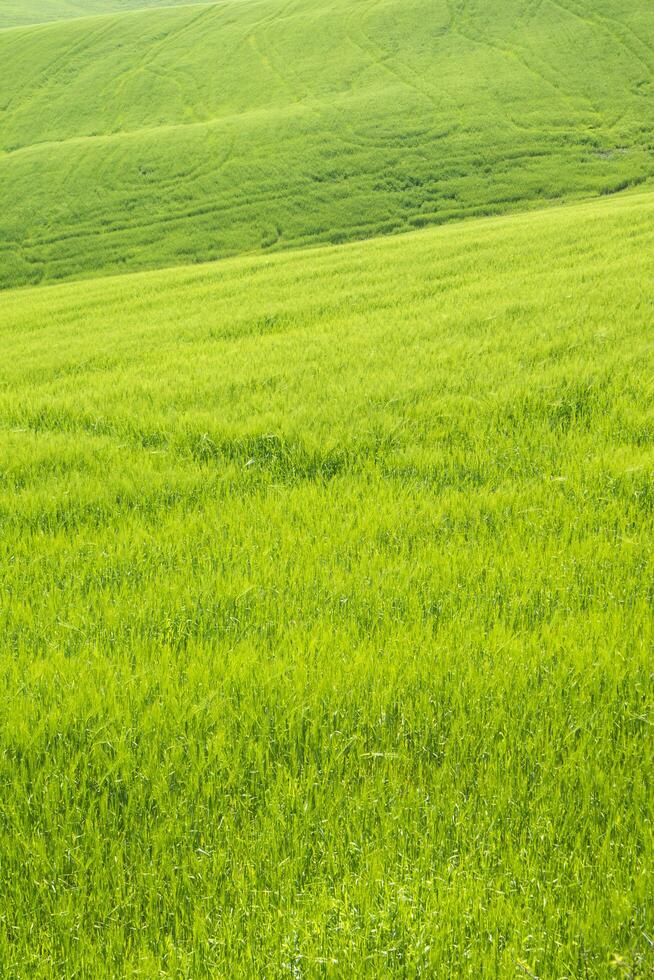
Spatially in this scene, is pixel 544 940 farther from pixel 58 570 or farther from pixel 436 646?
pixel 58 570

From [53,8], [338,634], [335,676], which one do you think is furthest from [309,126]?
[53,8]

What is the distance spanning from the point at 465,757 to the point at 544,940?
2.85 feet

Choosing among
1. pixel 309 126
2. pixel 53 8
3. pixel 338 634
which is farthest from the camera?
pixel 53 8

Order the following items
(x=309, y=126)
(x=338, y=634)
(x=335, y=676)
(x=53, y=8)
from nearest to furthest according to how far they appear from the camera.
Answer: (x=335, y=676) < (x=338, y=634) < (x=309, y=126) < (x=53, y=8)

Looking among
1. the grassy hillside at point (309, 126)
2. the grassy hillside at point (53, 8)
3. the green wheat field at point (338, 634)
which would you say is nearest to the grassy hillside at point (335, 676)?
the green wheat field at point (338, 634)

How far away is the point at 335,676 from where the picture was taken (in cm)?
351

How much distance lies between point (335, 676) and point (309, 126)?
47.2 meters

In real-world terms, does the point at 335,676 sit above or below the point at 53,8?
below

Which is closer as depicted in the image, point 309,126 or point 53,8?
point 309,126

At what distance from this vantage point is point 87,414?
8125 millimetres

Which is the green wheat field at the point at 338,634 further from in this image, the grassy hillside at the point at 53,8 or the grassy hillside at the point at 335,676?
the grassy hillside at the point at 53,8

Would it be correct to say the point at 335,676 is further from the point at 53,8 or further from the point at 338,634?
the point at 53,8

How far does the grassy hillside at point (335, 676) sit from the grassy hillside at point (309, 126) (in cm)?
2967

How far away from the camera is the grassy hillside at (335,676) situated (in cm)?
237
